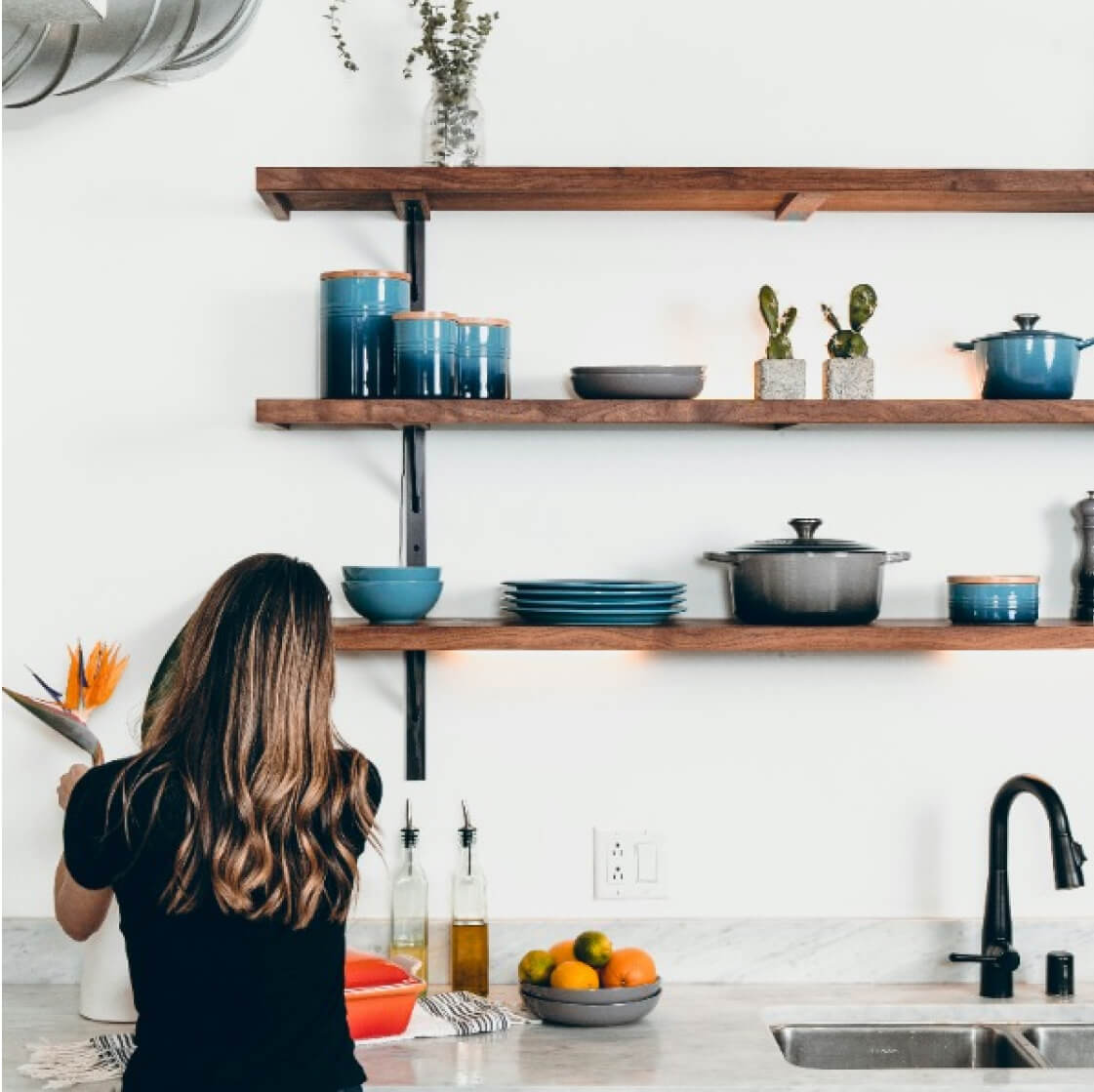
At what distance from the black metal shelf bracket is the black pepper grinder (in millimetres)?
1104

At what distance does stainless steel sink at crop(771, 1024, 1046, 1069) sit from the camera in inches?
89.0

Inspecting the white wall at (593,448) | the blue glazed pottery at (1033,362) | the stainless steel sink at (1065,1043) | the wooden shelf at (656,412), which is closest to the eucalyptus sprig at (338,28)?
the white wall at (593,448)

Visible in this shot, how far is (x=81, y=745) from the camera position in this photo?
2.26m

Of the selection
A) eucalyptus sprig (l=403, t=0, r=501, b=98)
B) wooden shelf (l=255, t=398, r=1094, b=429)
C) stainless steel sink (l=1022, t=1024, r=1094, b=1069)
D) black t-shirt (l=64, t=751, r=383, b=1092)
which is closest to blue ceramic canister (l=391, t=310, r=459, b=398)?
wooden shelf (l=255, t=398, r=1094, b=429)

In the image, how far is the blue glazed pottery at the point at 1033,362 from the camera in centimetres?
227

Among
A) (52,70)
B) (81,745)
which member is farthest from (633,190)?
(81,745)

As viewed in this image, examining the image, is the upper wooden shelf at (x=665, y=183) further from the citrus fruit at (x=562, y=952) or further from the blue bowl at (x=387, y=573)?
the citrus fruit at (x=562, y=952)

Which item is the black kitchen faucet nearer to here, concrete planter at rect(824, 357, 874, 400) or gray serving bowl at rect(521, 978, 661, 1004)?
gray serving bowl at rect(521, 978, 661, 1004)

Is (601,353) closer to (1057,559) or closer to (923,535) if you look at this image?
(923,535)

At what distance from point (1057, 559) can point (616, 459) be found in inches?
30.6

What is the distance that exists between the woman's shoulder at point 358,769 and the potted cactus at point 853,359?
100cm

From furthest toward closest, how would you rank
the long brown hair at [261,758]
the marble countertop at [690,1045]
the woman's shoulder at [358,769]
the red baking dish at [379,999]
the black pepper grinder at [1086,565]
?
the black pepper grinder at [1086,565] < the red baking dish at [379,999] < the marble countertop at [690,1045] < the woman's shoulder at [358,769] < the long brown hair at [261,758]

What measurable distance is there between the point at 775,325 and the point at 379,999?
1.21 m

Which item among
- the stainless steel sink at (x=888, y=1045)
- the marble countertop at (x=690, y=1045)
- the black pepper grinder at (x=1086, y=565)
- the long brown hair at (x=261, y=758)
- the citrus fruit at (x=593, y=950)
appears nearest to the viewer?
the long brown hair at (x=261, y=758)
